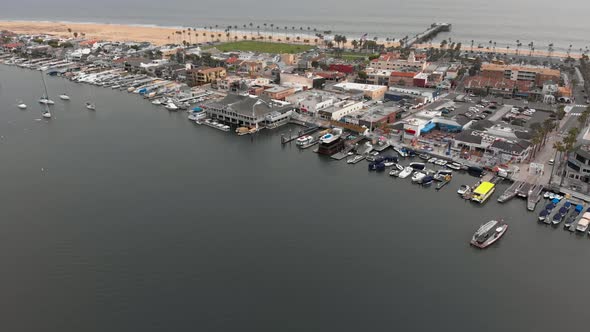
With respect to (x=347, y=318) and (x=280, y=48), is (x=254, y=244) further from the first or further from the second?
(x=280, y=48)

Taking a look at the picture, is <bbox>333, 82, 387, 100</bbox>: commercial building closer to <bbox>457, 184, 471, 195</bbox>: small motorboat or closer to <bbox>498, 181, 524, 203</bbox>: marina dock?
<bbox>457, 184, 471, 195</bbox>: small motorboat

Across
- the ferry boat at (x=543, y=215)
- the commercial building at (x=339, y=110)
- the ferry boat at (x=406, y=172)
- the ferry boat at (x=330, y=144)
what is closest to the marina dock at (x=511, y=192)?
the ferry boat at (x=543, y=215)

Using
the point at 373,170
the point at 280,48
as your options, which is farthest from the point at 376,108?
the point at 280,48

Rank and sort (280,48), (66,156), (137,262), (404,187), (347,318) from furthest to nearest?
(280,48) → (66,156) → (404,187) → (137,262) → (347,318)

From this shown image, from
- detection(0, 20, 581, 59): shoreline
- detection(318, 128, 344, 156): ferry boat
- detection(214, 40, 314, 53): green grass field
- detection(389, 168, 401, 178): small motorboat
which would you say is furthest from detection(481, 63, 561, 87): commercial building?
detection(214, 40, 314, 53): green grass field

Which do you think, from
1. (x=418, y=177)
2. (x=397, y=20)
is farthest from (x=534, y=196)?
(x=397, y=20)

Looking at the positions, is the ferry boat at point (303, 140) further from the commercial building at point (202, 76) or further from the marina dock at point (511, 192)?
the commercial building at point (202, 76)
